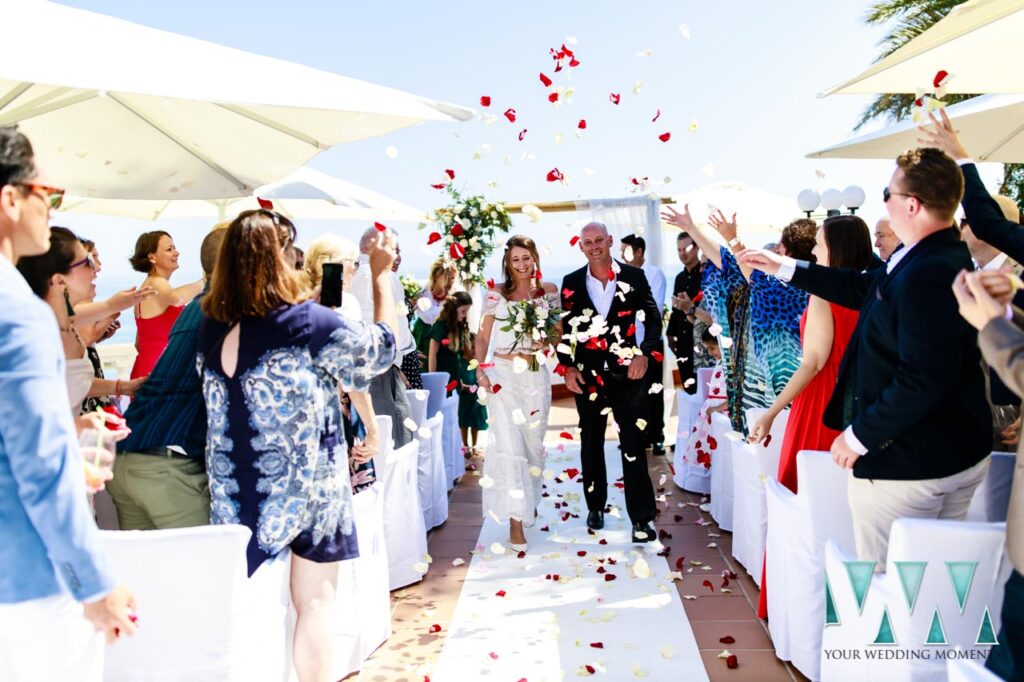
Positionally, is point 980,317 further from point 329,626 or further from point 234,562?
point 329,626

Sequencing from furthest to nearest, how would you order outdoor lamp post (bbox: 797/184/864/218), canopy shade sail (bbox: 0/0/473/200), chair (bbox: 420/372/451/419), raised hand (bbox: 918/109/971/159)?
outdoor lamp post (bbox: 797/184/864/218) → chair (bbox: 420/372/451/419) → raised hand (bbox: 918/109/971/159) → canopy shade sail (bbox: 0/0/473/200)

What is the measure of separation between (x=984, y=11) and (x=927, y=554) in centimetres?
211

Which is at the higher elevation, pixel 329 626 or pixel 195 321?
pixel 195 321

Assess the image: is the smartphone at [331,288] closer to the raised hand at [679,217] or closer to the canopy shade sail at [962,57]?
the raised hand at [679,217]

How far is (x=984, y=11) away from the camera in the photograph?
2.91m

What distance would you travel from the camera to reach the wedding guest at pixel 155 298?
13.4ft

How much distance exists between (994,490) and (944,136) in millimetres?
1268

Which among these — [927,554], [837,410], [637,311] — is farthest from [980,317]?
[637,311]

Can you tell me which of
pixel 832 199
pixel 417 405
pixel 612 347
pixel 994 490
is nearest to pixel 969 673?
pixel 994 490

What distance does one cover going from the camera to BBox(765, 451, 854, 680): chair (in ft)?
9.25

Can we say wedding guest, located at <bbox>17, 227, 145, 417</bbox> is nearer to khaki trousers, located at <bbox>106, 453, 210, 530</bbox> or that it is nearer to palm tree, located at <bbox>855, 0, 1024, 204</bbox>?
khaki trousers, located at <bbox>106, 453, 210, 530</bbox>

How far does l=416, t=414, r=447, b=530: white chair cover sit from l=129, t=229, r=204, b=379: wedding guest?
1.63 metres

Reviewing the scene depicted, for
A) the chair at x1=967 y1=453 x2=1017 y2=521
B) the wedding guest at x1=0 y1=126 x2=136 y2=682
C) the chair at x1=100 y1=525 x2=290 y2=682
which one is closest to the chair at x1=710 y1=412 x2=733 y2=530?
the chair at x1=967 y1=453 x2=1017 y2=521

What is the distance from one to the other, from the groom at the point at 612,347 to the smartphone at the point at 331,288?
87.4 inches
